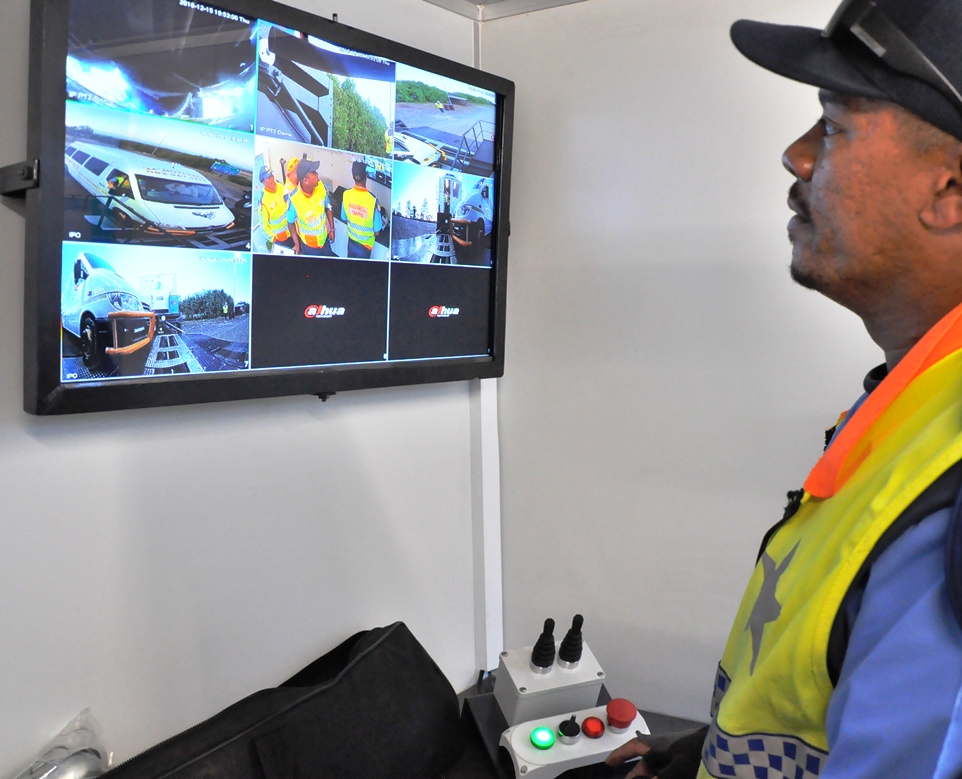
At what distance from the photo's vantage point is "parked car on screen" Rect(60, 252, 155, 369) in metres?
1.02

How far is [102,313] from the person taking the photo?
3.44ft

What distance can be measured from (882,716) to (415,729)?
0.97m

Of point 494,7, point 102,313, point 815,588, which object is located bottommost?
point 815,588

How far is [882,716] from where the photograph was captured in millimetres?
506

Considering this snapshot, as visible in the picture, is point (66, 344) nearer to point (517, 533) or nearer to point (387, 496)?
point (387, 496)

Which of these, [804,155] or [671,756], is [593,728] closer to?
[671,756]

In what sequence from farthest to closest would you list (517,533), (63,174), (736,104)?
(517,533), (736,104), (63,174)

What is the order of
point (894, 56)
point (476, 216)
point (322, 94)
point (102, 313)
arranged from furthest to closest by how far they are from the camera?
point (476, 216), point (322, 94), point (102, 313), point (894, 56)

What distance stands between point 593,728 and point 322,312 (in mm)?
848

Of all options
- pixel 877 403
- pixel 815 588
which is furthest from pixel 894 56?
pixel 815 588

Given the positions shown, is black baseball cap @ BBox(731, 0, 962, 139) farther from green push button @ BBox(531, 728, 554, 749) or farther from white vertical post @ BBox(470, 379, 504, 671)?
white vertical post @ BBox(470, 379, 504, 671)

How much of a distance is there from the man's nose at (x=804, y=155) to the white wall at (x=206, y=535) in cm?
98

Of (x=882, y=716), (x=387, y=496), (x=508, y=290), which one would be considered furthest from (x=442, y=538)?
(x=882, y=716)

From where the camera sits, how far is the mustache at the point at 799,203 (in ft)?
2.56
